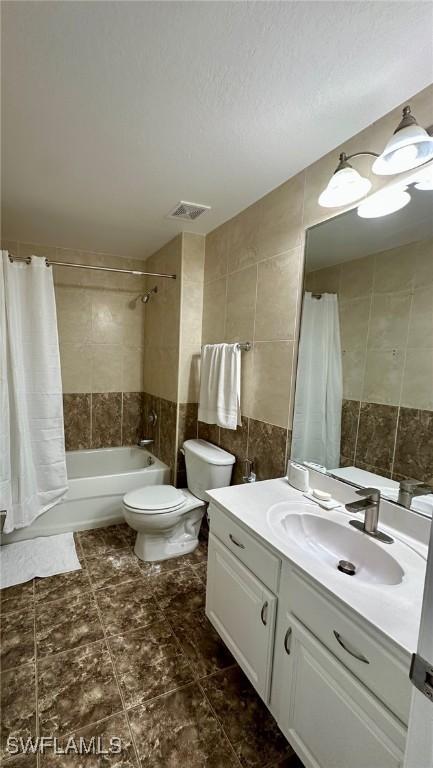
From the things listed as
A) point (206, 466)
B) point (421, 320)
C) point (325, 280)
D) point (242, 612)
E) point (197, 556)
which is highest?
point (325, 280)

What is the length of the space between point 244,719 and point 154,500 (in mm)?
1136

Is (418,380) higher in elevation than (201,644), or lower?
higher

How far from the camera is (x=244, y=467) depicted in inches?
80.1

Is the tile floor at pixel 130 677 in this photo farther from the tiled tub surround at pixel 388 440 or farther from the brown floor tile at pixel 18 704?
the tiled tub surround at pixel 388 440

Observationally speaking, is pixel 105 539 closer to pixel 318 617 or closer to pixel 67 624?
pixel 67 624

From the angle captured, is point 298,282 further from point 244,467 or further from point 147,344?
point 147,344

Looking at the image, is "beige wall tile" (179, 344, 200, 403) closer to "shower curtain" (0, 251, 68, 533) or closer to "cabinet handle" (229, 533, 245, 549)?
"shower curtain" (0, 251, 68, 533)

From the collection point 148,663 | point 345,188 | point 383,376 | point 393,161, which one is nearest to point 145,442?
point 148,663

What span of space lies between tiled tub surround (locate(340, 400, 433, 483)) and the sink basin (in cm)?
27

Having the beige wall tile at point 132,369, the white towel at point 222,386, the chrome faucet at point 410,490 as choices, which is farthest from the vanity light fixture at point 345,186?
the beige wall tile at point 132,369

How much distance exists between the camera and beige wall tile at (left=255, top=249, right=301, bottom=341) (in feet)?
5.42

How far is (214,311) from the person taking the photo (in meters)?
2.37

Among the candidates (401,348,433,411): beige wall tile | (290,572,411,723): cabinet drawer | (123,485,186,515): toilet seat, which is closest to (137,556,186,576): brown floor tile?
(123,485,186,515): toilet seat

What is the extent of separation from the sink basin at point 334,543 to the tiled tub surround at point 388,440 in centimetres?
27
